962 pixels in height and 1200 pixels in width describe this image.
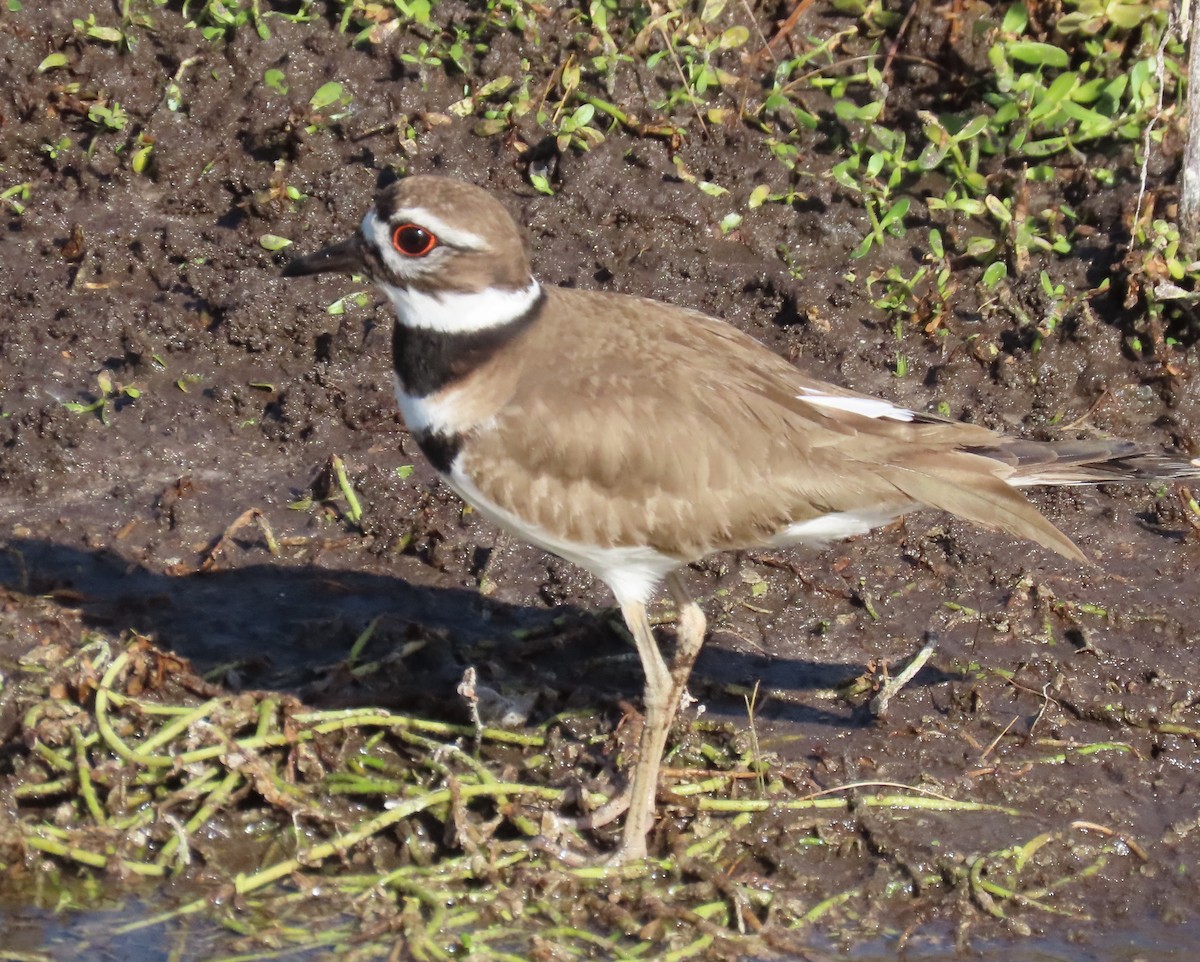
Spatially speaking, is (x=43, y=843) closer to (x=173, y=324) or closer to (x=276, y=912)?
(x=276, y=912)

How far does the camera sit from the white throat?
557 cm

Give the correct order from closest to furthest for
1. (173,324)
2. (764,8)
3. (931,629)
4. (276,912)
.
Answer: (276,912), (931,629), (173,324), (764,8)

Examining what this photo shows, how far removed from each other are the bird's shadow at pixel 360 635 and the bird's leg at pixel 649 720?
43cm

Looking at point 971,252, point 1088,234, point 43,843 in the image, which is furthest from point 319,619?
point 1088,234

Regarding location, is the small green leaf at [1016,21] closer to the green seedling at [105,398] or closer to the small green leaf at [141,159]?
the small green leaf at [141,159]

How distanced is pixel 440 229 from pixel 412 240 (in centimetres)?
12

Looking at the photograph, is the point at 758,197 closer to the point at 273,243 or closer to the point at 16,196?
the point at 273,243

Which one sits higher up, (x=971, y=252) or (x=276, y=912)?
(x=971, y=252)

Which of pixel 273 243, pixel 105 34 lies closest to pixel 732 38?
pixel 273 243

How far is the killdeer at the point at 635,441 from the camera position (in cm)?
543

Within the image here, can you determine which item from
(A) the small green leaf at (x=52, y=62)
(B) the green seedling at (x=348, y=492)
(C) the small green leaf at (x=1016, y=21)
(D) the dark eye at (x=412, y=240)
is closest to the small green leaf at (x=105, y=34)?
(A) the small green leaf at (x=52, y=62)

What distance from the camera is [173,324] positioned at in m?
7.60

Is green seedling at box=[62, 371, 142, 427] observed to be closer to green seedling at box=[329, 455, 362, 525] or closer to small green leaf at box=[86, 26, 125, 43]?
green seedling at box=[329, 455, 362, 525]

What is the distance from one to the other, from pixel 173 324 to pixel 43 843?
295 cm
